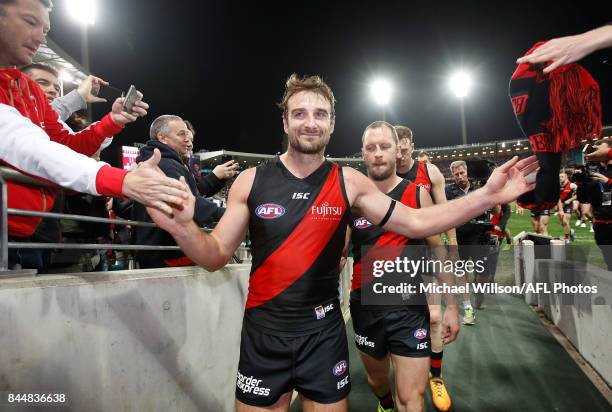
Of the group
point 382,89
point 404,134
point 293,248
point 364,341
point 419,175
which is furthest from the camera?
point 382,89

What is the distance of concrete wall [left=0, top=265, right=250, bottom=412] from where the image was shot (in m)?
1.73

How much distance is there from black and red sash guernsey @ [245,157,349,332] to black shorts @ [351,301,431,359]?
102 cm

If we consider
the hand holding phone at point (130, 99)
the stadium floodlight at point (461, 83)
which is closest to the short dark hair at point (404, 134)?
the hand holding phone at point (130, 99)

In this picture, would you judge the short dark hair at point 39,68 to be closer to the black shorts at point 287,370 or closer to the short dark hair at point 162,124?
the short dark hair at point 162,124

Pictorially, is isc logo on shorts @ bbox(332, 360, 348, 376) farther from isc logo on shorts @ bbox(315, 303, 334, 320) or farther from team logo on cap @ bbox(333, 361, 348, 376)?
isc logo on shorts @ bbox(315, 303, 334, 320)

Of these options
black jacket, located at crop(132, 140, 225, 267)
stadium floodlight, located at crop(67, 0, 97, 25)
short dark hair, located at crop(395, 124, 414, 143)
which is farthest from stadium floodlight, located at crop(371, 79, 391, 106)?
black jacket, located at crop(132, 140, 225, 267)

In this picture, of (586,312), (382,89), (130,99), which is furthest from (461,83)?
(130,99)

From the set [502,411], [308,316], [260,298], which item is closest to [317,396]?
[308,316]

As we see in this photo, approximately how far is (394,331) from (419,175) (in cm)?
184

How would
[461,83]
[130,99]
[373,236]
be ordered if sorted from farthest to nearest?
[461,83] → [373,236] → [130,99]

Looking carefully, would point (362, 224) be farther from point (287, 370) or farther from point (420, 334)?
point (287, 370)

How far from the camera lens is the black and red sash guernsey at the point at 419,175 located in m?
4.19

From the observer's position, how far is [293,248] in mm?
2238

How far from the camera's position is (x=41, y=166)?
1.77 meters
